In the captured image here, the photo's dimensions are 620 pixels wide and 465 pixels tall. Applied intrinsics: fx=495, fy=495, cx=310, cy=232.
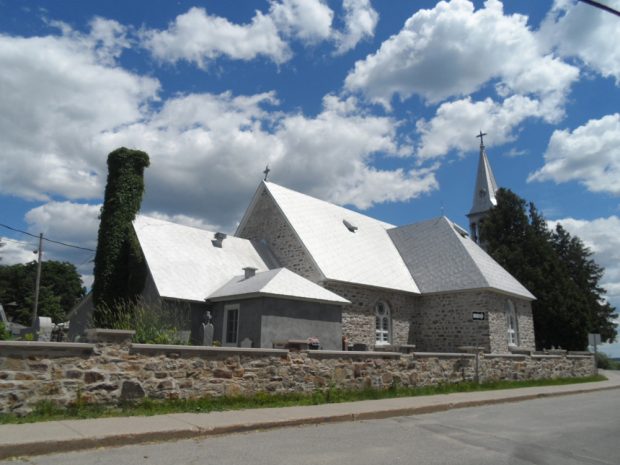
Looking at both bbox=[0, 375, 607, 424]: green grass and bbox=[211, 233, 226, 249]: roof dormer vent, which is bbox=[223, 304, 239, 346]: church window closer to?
bbox=[211, 233, 226, 249]: roof dormer vent

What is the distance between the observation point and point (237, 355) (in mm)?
10695

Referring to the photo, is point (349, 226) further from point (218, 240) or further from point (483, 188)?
point (483, 188)

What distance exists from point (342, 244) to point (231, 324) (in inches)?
350

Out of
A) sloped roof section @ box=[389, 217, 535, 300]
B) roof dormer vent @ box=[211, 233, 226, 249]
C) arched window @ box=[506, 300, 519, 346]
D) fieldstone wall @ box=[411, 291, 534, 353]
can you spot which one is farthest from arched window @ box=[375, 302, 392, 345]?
roof dormer vent @ box=[211, 233, 226, 249]

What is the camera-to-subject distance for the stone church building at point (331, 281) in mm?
18266

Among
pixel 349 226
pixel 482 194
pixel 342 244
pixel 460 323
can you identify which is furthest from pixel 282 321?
pixel 482 194

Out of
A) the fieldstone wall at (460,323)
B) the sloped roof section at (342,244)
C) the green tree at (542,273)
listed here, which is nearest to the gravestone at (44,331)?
the sloped roof section at (342,244)

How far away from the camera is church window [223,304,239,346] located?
1814cm

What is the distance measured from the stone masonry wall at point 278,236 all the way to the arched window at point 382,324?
4253 mm

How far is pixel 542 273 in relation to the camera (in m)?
36.3

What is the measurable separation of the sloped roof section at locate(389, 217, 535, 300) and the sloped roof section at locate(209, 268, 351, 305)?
27.5 ft

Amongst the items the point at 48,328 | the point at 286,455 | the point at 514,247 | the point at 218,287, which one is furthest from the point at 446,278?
the point at 286,455

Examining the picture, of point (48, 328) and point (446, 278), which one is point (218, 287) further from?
point (446, 278)

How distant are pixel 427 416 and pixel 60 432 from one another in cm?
719
